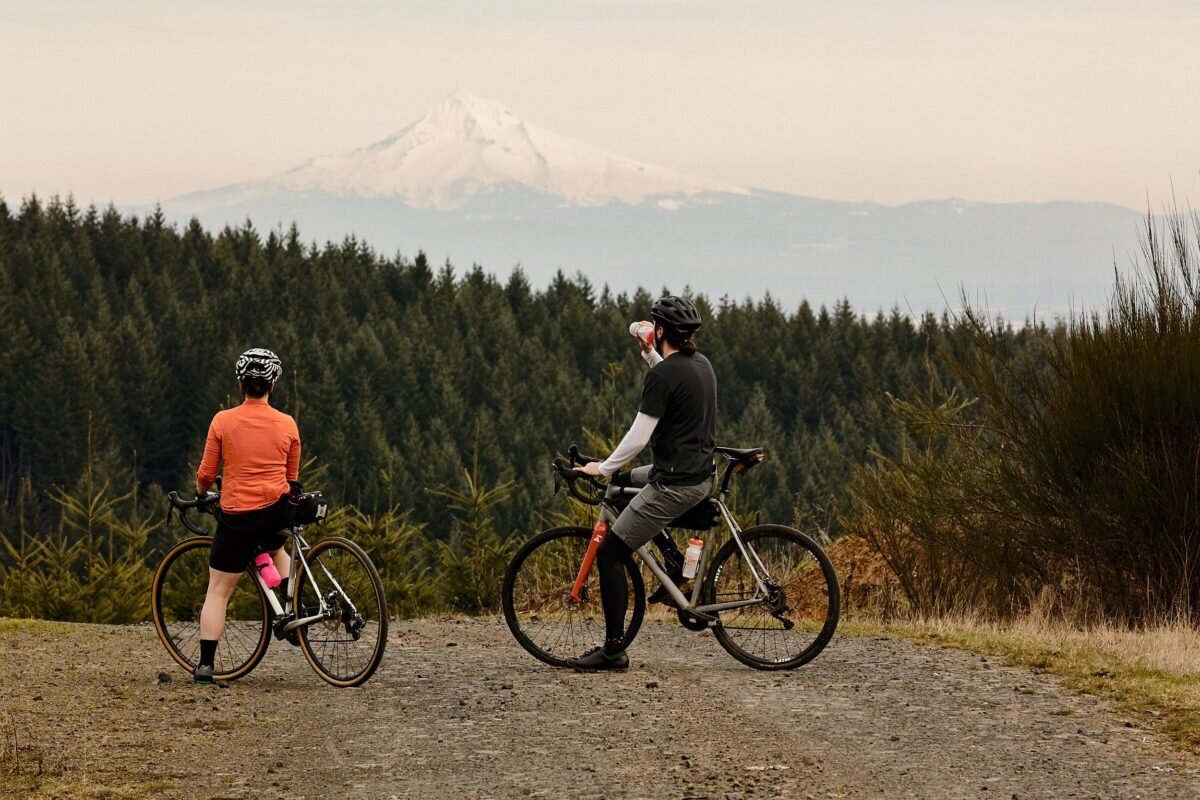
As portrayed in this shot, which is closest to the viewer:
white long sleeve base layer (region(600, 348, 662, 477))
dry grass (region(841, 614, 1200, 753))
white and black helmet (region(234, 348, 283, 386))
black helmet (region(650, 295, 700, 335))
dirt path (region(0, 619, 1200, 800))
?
dirt path (region(0, 619, 1200, 800))

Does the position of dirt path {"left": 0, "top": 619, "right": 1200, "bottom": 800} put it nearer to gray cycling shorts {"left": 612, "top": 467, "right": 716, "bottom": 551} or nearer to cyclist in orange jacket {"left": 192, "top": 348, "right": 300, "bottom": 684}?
cyclist in orange jacket {"left": 192, "top": 348, "right": 300, "bottom": 684}

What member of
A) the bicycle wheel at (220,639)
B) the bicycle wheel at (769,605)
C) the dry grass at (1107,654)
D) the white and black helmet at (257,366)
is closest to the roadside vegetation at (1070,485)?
the dry grass at (1107,654)

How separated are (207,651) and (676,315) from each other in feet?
11.1

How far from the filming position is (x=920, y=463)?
14.9 metres

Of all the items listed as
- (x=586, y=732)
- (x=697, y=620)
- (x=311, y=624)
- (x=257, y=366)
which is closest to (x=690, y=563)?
(x=697, y=620)

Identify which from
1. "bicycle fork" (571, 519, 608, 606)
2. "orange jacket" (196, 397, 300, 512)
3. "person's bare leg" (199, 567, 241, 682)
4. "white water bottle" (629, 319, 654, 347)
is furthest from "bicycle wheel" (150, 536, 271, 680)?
"white water bottle" (629, 319, 654, 347)

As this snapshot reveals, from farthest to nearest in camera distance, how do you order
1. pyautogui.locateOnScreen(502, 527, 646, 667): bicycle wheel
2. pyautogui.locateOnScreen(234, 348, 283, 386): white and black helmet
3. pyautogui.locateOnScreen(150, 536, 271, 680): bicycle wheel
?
pyautogui.locateOnScreen(502, 527, 646, 667): bicycle wheel, pyautogui.locateOnScreen(150, 536, 271, 680): bicycle wheel, pyautogui.locateOnScreen(234, 348, 283, 386): white and black helmet

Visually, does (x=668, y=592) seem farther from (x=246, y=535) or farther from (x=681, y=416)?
(x=246, y=535)

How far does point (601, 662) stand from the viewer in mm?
9438

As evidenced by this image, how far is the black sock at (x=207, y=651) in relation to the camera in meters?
9.28

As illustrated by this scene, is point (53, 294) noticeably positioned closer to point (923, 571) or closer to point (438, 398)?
point (438, 398)

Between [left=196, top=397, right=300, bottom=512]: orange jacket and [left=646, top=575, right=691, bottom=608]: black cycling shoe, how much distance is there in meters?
2.21

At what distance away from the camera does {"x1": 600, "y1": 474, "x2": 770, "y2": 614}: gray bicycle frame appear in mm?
9320

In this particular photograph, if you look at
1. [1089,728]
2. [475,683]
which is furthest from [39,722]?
[1089,728]
